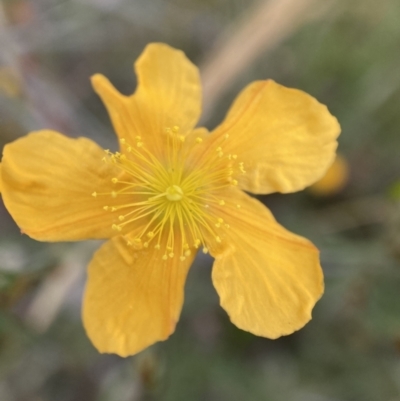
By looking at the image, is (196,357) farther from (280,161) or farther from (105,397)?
(280,161)

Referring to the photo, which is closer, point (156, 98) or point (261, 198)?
point (156, 98)

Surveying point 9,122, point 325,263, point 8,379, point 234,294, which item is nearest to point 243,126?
point 234,294

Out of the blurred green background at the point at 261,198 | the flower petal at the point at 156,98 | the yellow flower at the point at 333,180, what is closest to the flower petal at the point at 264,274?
the flower petal at the point at 156,98

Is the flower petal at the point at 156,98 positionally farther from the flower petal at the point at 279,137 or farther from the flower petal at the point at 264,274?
the flower petal at the point at 264,274

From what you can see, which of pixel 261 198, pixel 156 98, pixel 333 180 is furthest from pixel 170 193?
pixel 333 180

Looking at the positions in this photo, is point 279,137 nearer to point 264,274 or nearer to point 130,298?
point 264,274

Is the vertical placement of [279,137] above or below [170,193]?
above

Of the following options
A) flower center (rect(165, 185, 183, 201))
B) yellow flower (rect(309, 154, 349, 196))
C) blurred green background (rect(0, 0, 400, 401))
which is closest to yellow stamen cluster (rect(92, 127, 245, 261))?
flower center (rect(165, 185, 183, 201))
